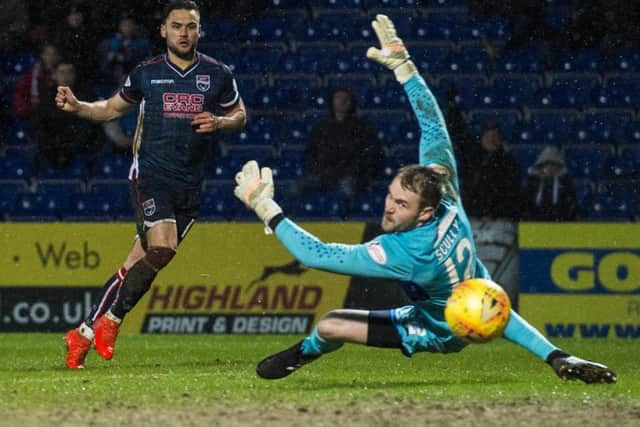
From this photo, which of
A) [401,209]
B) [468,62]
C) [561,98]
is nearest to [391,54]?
[401,209]

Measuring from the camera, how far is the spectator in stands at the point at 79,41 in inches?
687

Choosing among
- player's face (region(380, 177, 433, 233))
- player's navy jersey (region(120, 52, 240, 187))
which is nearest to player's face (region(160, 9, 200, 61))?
player's navy jersey (region(120, 52, 240, 187))

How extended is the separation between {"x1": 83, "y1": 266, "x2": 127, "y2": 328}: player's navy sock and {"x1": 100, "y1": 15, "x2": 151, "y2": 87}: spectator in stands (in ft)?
22.7

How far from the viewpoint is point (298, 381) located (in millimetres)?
9273

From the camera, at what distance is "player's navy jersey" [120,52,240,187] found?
10562 mm

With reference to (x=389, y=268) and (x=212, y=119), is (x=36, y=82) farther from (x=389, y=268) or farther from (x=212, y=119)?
(x=389, y=268)

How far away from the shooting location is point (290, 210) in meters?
16.2

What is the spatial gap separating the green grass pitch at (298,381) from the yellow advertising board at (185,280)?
50.8 inches

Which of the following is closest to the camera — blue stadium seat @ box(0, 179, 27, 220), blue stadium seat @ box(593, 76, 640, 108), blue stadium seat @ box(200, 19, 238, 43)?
blue stadium seat @ box(0, 179, 27, 220)

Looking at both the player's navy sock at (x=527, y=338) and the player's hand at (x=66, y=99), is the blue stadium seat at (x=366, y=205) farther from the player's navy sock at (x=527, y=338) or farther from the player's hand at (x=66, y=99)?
the player's navy sock at (x=527, y=338)

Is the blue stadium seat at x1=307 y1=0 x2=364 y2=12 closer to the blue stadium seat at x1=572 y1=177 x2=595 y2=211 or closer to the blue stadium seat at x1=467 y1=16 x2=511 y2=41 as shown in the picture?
the blue stadium seat at x1=467 y1=16 x2=511 y2=41

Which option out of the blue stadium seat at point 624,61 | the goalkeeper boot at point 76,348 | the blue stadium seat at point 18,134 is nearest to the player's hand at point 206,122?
the goalkeeper boot at point 76,348

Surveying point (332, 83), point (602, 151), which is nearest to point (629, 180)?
point (602, 151)

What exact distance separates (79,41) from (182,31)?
7.36m
